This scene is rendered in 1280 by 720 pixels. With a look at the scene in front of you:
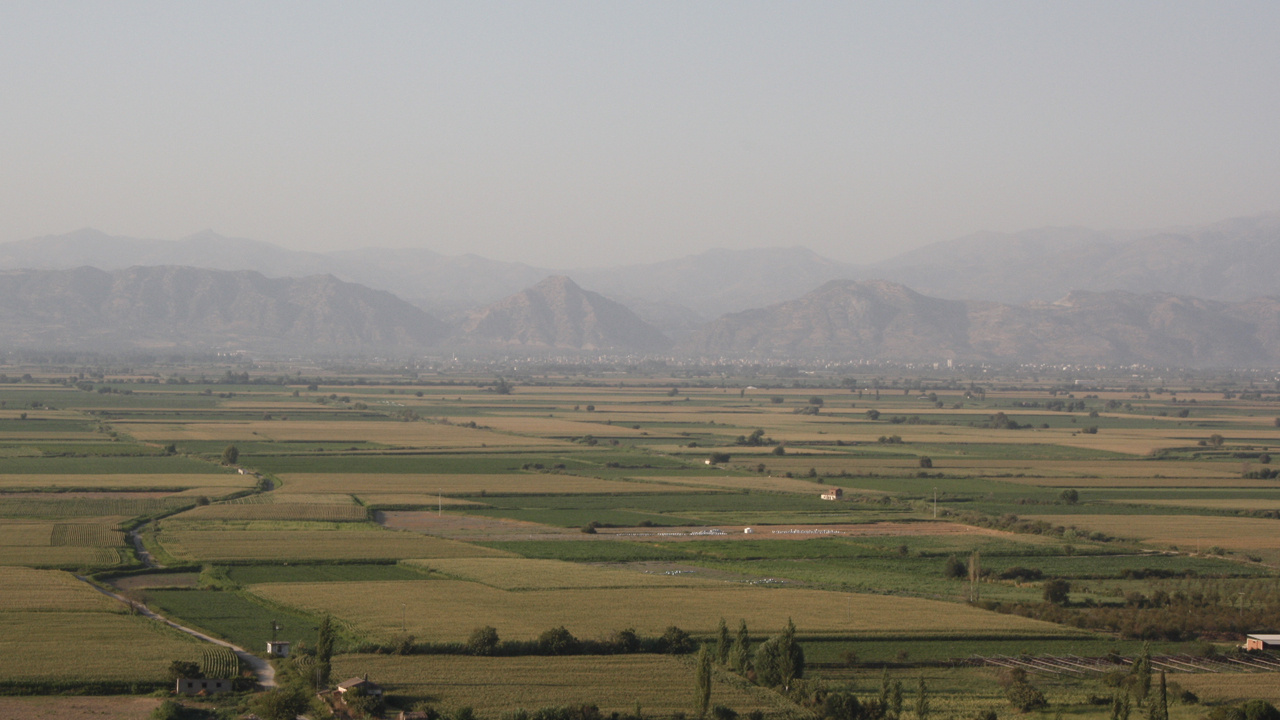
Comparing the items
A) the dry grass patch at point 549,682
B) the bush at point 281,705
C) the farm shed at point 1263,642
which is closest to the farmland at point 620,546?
the dry grass patch at point 549,682

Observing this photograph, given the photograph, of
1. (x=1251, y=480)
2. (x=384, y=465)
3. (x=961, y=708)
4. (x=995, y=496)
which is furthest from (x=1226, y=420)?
(x=961, y=708)

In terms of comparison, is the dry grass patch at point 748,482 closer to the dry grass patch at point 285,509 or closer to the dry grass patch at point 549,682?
the dry grass patch at point 285,509

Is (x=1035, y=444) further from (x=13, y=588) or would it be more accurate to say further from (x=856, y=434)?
(x=13, y=588)

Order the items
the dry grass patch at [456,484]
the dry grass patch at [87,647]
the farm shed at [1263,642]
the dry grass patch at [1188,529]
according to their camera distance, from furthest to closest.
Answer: the dry grass patch at [456,484]
the dry grass patch at [1188,529]
the farm shed at [1263,642]
the dry grass patch at [87,647]

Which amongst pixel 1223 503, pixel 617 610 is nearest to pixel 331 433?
pixel 1223 503

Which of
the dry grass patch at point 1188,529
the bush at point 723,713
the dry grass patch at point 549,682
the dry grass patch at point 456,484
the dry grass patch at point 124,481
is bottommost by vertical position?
the dry grass patch at point 549,682
